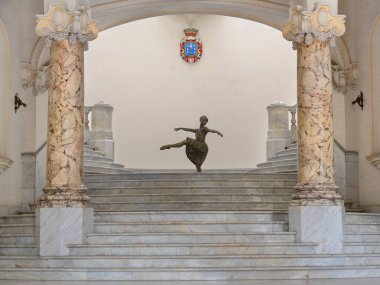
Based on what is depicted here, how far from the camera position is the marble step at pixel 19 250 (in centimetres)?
1242

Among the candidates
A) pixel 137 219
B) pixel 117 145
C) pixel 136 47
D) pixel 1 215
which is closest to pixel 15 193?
pixel 1 215

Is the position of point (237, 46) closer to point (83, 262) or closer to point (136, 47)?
point (136, 47)

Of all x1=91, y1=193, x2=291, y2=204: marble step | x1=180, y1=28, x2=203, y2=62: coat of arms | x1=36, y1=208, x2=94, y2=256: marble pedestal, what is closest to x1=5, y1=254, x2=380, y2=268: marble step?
x1=36, y1=208, x2=94, y2=256: marble pedestal

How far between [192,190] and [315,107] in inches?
131

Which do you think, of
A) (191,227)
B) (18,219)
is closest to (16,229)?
(18,219)

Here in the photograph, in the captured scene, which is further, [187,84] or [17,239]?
[187,84]

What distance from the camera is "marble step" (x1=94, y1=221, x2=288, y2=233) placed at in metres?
12.6

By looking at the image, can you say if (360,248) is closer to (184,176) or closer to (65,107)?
(184,176)

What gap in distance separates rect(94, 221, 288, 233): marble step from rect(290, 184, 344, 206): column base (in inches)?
21.1

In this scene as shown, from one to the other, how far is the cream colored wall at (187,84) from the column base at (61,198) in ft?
31.0

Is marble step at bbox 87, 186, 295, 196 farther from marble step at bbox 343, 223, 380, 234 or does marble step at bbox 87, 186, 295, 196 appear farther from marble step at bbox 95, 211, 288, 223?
marble step at bbox 343, 223, 380, 234

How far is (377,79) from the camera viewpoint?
15.4 metres

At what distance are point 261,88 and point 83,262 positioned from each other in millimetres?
Answer: 11663

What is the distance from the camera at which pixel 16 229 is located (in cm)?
1323
